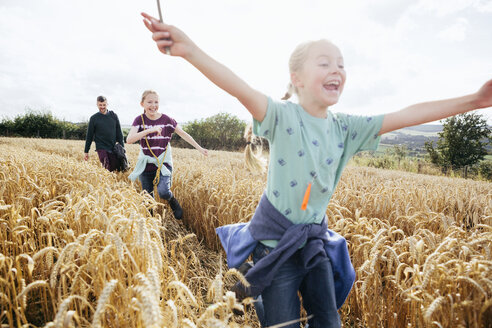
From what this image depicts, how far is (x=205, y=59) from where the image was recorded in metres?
1.25

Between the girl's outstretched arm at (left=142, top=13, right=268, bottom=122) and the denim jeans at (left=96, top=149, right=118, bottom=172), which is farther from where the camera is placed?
the denim jeans at (left=96, top=149, right=118, bottom=172)

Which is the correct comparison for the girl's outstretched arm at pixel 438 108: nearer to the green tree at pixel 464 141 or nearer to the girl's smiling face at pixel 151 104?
the girl's smiling face at pixel 151 104

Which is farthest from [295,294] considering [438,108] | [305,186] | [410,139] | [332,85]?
[410,139]

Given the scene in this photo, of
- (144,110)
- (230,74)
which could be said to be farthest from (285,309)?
(144,110)

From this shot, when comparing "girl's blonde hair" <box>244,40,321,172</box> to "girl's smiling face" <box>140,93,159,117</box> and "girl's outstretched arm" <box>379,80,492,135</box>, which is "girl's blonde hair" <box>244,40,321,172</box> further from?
"girl's smiling face" <box>140,93,159,117</box>

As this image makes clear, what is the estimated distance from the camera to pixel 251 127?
180 cm

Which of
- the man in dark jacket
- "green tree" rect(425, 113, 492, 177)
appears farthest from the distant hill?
the man in dark jacket

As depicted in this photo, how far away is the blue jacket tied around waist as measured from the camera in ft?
4.83

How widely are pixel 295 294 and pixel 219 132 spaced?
113ft

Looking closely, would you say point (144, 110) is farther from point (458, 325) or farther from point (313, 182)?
point (458, 325)

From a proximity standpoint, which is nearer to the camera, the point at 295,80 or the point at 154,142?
the point at 295,80

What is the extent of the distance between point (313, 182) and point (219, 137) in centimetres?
3414

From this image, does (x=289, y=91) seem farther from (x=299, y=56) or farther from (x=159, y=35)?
(x=159, y=35)

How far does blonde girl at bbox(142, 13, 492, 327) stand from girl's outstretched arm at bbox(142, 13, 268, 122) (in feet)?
0.11
